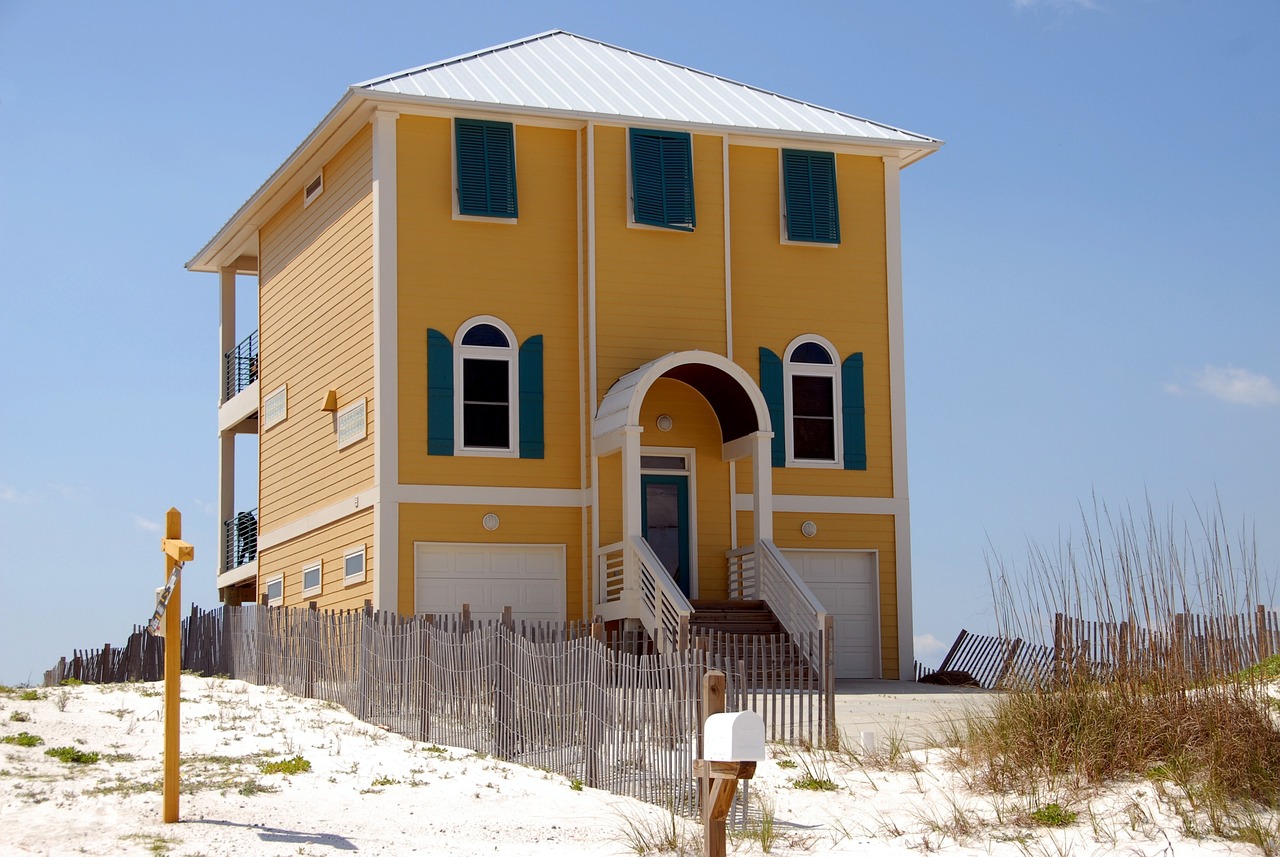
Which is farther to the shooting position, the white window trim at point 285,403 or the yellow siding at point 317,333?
the white window trim at point 285,403

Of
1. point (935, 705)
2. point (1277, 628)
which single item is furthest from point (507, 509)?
point (1277, 628)

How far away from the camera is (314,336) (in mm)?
25859

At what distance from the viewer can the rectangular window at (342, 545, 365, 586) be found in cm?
2302

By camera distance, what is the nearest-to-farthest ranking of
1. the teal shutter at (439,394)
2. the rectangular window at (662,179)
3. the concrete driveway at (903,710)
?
the concrete driveway at (903,710)
the teal shutter at (439,394)
the rectangular window at (662,179)

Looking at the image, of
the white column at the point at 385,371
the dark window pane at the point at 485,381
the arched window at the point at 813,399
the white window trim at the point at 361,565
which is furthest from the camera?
the arched window at the point at 813,399

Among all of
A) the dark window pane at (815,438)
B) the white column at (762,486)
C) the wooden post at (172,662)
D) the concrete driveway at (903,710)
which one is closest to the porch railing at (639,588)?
the white column at (762,486)

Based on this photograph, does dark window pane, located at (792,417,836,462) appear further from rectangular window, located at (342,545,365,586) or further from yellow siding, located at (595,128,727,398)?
rectangular window, located at (342,545,365,586)

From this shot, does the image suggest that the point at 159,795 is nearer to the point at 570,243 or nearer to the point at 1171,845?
the point at 1171,845

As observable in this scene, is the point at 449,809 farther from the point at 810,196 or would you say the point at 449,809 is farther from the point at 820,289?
the point at 810,196

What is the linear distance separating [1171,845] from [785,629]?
1081 cm

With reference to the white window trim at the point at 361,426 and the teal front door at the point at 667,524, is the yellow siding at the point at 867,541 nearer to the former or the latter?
the teal front door at the point at 667,524

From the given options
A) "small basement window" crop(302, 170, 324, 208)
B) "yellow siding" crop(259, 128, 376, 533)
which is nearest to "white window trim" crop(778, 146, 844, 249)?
"yellow siding" crop(259, 128, 376, 533)

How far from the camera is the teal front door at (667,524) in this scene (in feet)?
78.3

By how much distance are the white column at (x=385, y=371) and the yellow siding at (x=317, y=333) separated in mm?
388
